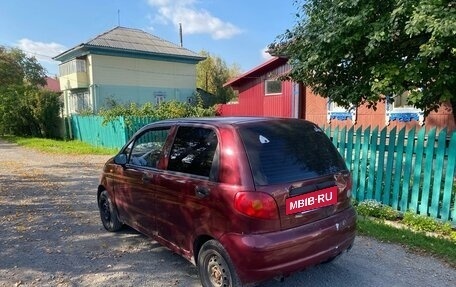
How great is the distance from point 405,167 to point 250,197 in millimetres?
3540

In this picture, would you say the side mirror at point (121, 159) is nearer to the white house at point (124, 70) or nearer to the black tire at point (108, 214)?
the black tire at point (108, 214)

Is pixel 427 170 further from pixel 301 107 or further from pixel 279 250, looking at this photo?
pixel 301 107

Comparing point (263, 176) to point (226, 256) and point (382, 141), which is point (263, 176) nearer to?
point (226, 256)

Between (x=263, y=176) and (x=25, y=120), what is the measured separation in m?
23.0

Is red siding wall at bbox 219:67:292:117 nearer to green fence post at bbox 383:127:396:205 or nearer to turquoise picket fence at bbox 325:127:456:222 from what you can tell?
turquoise picket fence at bbox 325:127:456:222

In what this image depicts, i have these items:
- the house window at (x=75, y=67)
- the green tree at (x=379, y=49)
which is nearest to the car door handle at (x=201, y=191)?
the green tree at (x=379, y=49)

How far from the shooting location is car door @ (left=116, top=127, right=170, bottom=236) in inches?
151

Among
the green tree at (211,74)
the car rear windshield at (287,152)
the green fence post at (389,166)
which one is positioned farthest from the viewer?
the green tree at (211,74)

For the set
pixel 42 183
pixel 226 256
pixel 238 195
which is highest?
pixel 238 195

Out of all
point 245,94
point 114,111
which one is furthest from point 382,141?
point 245,94

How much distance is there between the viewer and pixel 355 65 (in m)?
5.79

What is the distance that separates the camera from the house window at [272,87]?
1819 centimetres

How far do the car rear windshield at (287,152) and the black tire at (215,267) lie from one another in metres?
0.72

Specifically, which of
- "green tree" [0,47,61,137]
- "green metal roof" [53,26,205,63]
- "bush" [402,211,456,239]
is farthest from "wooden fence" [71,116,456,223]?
"green metal roof" [53,26,205,63]
